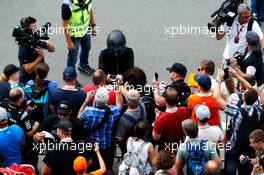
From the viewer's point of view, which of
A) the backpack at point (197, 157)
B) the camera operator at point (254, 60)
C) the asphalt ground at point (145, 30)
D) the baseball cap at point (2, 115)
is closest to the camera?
the backpack at point (197, 157)

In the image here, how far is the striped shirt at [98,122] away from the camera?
354 inches

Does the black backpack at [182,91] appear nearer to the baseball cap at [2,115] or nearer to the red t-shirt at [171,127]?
the red t-shirt at [171,127]

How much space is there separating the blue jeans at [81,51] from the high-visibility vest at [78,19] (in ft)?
0.48

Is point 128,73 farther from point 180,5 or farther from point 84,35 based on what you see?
point 180,5

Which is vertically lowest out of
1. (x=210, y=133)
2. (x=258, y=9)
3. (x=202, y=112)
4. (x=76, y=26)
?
(x=210, y=133)

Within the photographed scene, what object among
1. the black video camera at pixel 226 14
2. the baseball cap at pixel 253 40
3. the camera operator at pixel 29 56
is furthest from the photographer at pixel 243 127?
the camera operator at pixel 29 56

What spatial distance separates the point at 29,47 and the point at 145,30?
3500mm

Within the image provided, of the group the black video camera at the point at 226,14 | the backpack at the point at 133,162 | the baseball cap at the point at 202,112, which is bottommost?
the backpack at the point at 133,162

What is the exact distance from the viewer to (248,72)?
10117 millimetres

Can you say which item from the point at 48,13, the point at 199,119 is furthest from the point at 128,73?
the point at 48,13

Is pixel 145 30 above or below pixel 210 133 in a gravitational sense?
above

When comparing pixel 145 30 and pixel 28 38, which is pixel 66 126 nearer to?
pixel 28 38

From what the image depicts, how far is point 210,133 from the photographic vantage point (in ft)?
28.9

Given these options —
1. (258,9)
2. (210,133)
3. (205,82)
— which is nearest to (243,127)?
(210,133)
